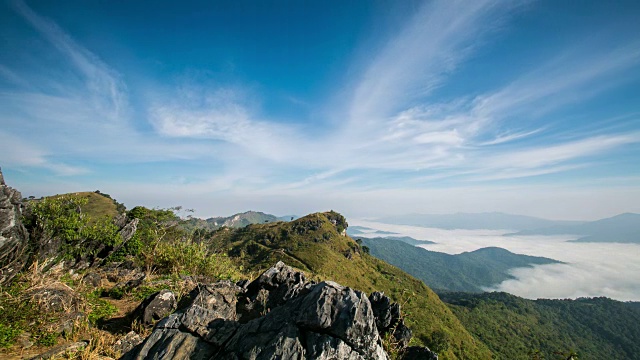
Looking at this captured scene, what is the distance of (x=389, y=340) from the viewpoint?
7.72 meters

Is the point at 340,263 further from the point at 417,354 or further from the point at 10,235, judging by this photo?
the point at 417,354

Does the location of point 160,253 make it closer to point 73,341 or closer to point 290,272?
point 73,341

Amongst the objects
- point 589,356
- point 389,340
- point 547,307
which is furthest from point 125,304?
point 547,307

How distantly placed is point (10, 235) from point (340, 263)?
113 meters

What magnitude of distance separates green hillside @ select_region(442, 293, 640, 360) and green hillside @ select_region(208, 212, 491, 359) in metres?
25.9

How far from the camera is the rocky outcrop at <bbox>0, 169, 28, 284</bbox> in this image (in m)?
9.83

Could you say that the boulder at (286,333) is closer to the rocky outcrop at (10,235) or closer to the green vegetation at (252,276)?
the green vegetation at (252,276)

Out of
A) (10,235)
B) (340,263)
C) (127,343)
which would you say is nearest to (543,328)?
(340,263)

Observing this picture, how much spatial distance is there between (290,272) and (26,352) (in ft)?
22.7

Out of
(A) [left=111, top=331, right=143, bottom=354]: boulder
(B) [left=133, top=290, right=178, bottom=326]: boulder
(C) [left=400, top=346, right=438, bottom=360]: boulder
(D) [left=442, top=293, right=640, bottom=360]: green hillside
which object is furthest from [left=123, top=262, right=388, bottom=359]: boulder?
(D) [left=442, top=293, right=640, bottom=360]: green hillside

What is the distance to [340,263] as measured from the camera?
11700cm

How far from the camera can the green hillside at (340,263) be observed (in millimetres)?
86812

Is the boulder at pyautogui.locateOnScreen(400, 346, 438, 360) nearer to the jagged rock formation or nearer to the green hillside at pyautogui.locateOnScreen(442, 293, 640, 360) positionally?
the jagged rock formation

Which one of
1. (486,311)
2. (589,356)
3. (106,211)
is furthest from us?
(486,311)
